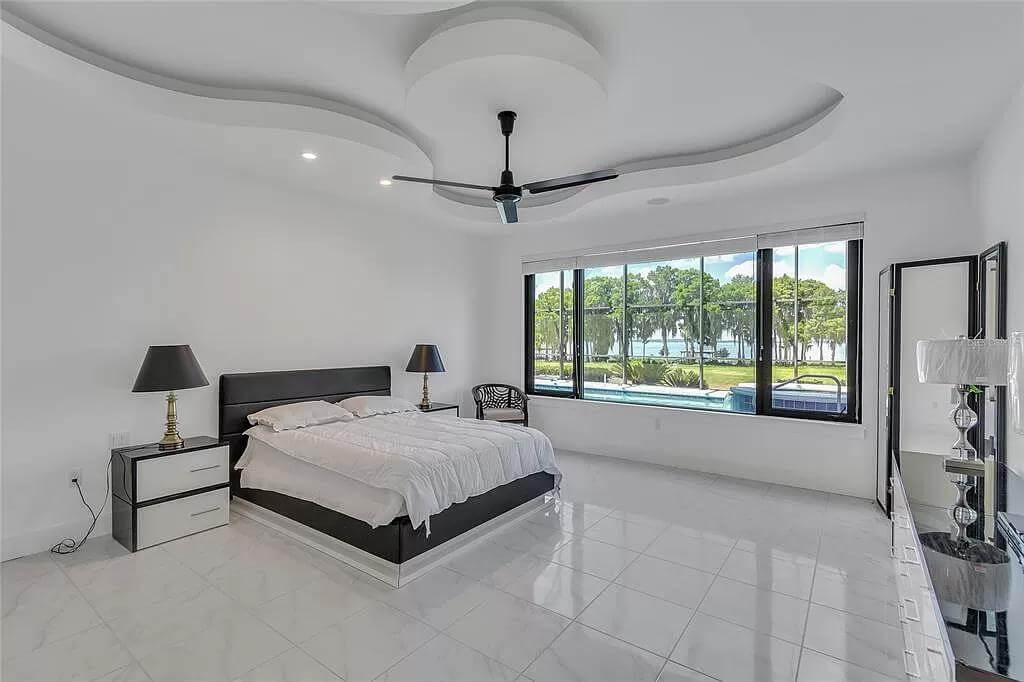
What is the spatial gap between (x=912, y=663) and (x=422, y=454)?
2.54m

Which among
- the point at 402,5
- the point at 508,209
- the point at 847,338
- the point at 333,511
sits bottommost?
the point at 333,511

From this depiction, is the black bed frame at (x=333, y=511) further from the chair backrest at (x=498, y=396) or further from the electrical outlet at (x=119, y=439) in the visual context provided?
the chair backrest at (x=498, y=396)

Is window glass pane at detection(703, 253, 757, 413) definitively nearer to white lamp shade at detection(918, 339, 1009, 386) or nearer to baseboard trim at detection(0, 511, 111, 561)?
white lamp shade at detection(918, 339, 1009, 386)

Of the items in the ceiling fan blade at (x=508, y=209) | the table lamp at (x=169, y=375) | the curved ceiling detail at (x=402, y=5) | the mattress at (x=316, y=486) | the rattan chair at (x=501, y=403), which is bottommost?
the mattress at (x=316, y=486)

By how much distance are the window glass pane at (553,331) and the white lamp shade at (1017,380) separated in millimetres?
4778

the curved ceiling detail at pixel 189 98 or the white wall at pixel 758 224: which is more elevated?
the curved ceiling detail at pixel 189 98

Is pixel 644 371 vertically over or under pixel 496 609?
over

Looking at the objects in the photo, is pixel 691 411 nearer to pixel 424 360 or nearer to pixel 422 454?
pixel 424 360

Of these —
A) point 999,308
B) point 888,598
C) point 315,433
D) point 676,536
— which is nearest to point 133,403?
point 315,433

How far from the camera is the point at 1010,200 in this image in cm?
275

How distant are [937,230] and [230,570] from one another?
547 cm

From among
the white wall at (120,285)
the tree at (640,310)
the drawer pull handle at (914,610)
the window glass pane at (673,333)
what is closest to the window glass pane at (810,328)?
the window glass pane at (673,333)

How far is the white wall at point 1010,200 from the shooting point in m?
2.56

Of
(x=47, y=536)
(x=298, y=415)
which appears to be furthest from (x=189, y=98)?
(x=47, y=536)
